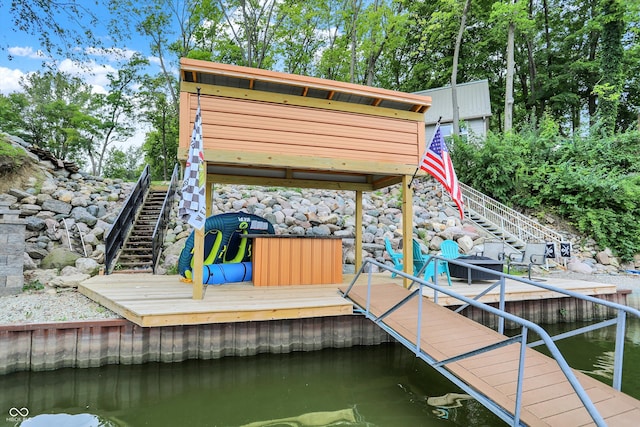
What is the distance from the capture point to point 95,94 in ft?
69.6

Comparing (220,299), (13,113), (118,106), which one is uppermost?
(118,106)

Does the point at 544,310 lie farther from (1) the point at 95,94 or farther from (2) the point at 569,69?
(1) the point at 95,94

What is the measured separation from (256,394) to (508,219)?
1066cm

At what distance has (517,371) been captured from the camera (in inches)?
128

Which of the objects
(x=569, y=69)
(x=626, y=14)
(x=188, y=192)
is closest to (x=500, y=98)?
(x=569, y=69)

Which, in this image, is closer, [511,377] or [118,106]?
[511,377]

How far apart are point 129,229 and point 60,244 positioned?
1483 millimetres

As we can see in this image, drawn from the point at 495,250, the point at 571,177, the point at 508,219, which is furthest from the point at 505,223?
the point at 495,250

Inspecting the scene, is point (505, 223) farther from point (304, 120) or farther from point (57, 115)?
point (57, 115)

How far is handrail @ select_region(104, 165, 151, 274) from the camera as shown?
283 inches

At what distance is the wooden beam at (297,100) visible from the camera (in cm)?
504

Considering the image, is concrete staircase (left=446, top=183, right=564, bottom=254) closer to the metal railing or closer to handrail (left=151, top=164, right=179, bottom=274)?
the metal railing

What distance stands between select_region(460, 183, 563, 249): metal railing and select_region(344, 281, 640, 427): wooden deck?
789 cm

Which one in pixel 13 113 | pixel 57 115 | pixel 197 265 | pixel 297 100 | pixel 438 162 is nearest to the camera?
pixel 197 265
